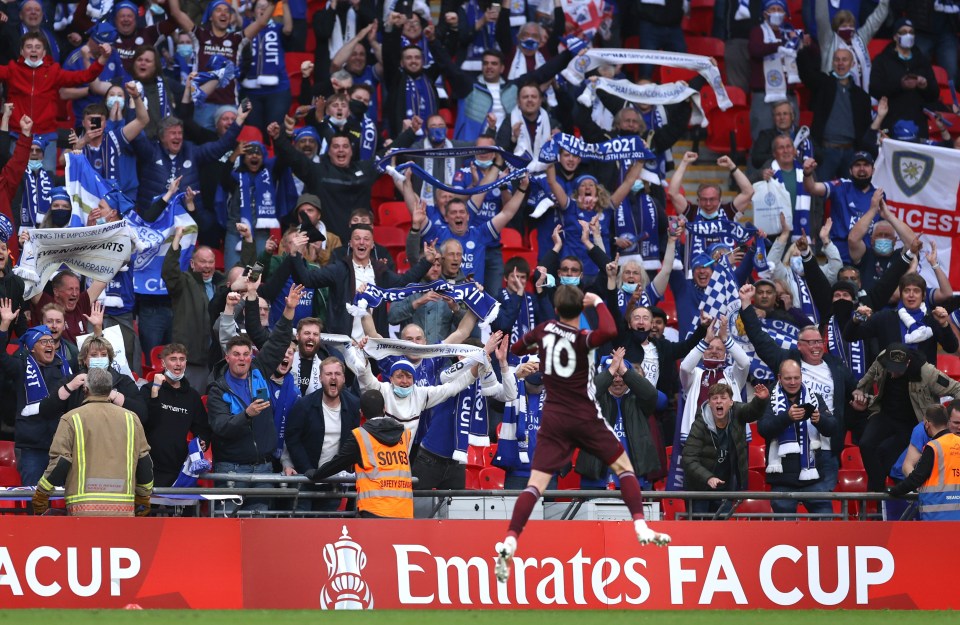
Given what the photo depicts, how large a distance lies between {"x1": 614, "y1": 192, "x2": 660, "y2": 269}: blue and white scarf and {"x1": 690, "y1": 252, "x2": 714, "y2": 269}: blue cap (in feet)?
2.09

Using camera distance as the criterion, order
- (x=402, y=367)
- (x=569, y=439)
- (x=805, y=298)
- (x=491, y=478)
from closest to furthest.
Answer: (x=569, y=439) < (x=402, y=367) < (x=491, y=478) < (x=805, y=298)

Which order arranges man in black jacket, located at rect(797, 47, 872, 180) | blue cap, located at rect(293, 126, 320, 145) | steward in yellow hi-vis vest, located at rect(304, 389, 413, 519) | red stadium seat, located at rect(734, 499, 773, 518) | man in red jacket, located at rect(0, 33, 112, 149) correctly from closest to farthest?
steward in yellow hi-vis vest, located at rect(304, 389, 413, 519) < red stadium seat, located at rect(734, 499, 773, 518) < man in red jacket, located at rect(0, 33, 112, 149) < blue cap, located at rect(293, 126, 320, 145) < man in black jacket, located at rect(797, 47, 872, 180)

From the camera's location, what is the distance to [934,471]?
492 inches

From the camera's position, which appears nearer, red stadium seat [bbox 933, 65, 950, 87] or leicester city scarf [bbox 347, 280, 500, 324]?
leicester city scarf [bbox 347, 280, 500, 324]

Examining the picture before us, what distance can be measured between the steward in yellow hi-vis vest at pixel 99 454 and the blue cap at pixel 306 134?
566cm

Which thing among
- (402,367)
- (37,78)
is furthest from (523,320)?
(37,78)

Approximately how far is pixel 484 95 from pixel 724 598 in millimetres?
8138

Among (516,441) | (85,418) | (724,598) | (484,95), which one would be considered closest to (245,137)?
(484,95)

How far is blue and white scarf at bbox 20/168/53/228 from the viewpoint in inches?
615

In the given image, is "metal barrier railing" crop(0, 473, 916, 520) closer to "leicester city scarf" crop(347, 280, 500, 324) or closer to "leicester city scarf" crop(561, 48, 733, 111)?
"leicester city scarf" crop(347, 280, 500, 324)

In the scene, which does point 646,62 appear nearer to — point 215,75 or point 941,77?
point 941,77

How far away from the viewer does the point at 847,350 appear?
16.2 m

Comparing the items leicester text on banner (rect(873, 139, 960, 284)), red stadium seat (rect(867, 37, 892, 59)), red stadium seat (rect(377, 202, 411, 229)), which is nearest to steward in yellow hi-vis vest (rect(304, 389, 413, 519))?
red stadium seat (rect(377, 202, 411, 229))

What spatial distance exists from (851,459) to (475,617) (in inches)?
218
